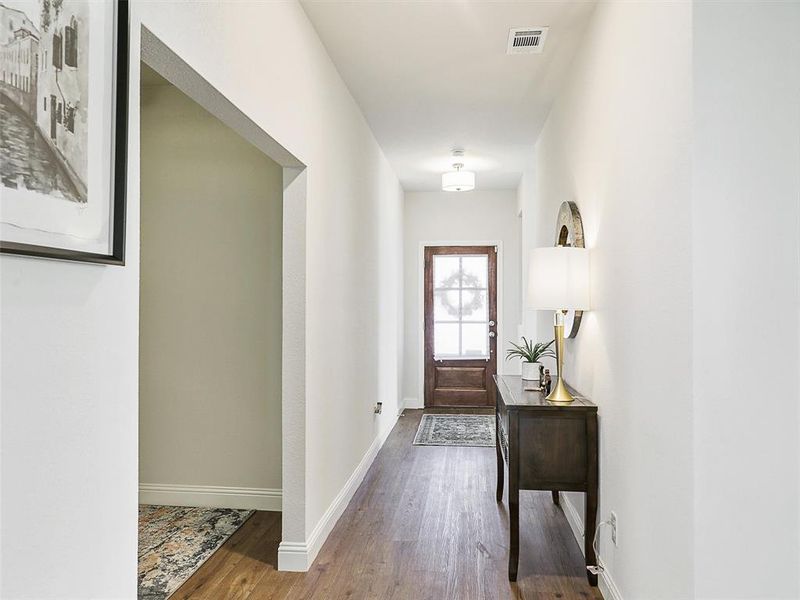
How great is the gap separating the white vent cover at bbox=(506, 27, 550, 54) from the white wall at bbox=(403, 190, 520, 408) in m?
4.10

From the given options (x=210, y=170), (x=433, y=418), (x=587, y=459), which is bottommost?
(x=433, y=418)

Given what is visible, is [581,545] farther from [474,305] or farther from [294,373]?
[474,305]

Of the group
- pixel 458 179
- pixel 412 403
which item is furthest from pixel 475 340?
pixel 458 179

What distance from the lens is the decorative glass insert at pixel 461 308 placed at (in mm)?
7445

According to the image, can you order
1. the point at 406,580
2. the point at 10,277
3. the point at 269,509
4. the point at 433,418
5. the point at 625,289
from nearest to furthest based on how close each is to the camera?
the point at 10,277 < the point at 625,289 < the point at 406,580 < the point at 269,509 < the point at 433,418

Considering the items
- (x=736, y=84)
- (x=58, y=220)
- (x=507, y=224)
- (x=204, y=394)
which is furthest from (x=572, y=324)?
(x=507, y=224)

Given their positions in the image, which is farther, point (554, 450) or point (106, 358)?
point (554, 450)

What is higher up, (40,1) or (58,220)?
(40,1)

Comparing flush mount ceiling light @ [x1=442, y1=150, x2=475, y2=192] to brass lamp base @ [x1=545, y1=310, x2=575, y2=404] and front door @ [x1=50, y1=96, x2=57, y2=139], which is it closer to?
brass lamp base @ [x1=545, y1=310, x2=575, y2=404]

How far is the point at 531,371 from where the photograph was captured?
11.8 feet

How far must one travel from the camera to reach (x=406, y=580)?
2750 millimetres

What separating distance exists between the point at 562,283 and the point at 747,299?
1.28 metres

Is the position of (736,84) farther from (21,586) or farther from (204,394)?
(204,394)

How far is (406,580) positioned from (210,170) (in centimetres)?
263
